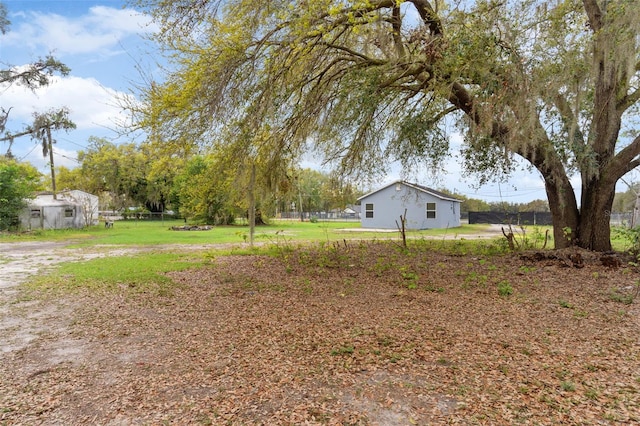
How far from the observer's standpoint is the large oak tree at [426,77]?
592 centimetres

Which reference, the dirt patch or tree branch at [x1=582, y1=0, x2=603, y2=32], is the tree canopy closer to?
the dirt patch

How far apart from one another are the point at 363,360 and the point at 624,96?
8.51 m

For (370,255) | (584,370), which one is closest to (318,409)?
(584,370)

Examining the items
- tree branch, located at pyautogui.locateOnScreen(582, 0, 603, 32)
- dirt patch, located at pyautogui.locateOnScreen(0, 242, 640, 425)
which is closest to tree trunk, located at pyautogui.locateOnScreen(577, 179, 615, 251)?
dirt patch, located at pyautogui.locateOnScreen(0, 242, 640, 425)

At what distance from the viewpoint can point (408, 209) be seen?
2489 cm

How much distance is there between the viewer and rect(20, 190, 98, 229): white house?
22125 mm

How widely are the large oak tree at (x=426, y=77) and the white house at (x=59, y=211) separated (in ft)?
69.7

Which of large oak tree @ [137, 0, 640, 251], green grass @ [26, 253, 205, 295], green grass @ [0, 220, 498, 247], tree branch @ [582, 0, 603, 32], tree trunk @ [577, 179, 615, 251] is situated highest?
tree branch @ [582, 0, 603, 32]

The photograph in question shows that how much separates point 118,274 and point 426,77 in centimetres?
764

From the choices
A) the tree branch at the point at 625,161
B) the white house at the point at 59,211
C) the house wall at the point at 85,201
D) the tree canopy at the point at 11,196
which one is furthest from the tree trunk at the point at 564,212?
the house wall at the point at 85,201

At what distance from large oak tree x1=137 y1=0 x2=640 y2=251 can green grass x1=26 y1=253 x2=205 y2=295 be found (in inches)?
114

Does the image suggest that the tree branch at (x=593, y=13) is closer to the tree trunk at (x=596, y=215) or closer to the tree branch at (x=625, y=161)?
the tree branch at (x=625, y=161)

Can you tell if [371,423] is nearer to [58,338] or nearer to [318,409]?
[318,409]

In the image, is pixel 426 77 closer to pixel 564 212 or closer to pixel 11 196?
pixel 564 212
